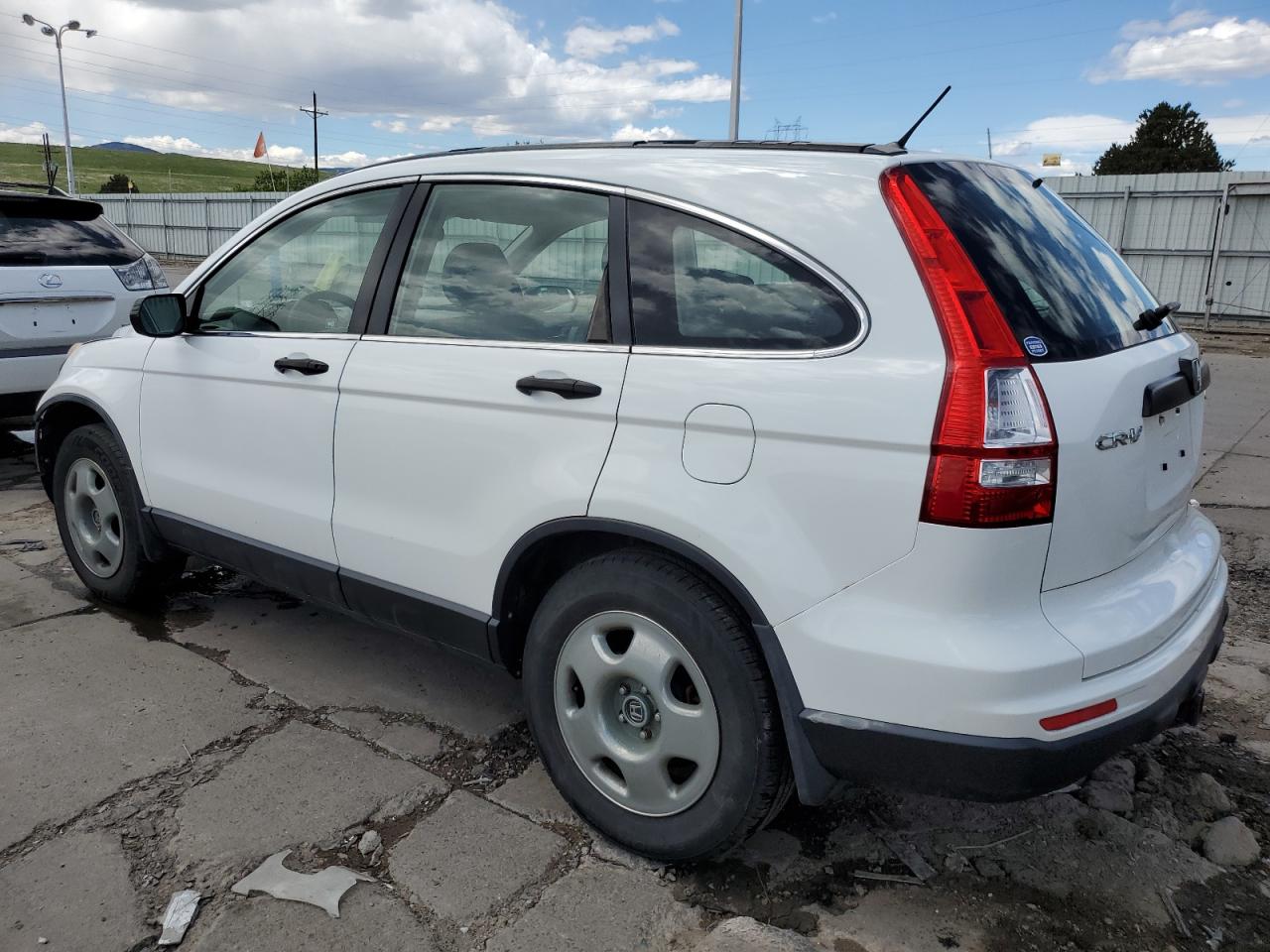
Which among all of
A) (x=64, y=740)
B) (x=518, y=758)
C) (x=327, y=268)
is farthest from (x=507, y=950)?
(x=327, y=268)

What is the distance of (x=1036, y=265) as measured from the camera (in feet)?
6.98

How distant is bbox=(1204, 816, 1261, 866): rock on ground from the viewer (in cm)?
244

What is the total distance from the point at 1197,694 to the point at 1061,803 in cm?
58

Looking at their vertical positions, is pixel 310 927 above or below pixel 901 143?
below

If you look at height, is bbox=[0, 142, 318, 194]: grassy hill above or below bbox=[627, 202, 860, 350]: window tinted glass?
above

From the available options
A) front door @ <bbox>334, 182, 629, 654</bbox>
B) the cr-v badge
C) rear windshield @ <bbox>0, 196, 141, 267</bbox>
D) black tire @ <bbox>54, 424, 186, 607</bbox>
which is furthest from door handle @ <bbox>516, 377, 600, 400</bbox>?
rear windshield @ <bbox>0, 196, 141, 267</bbox>

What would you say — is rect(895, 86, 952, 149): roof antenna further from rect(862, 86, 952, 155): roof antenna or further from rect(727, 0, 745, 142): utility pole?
rect(727, 0, 745, 142): utility pole

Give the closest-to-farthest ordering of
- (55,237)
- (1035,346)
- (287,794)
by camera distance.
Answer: (1035,346), (287,794), (55,237)

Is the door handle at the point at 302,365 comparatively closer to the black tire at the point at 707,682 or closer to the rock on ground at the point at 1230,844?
the black tire at the point at 707,682

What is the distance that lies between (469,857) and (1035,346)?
71.9 inches

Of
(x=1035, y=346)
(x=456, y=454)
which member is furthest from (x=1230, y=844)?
(x=456, y=454)

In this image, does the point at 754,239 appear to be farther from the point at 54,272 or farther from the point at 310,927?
the point at 54,272

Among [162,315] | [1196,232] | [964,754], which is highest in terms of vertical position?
[1196,232]

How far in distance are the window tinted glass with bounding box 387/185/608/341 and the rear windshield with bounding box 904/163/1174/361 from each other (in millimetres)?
853
